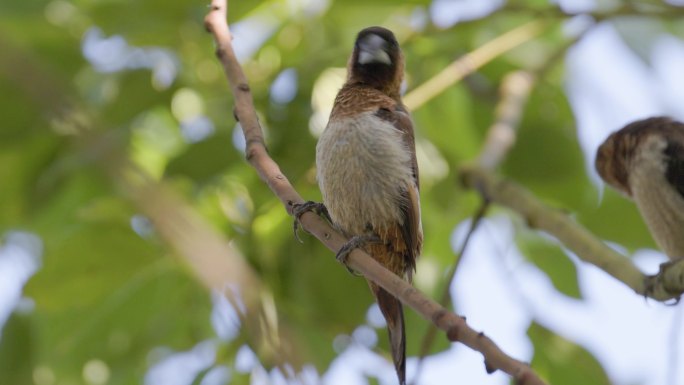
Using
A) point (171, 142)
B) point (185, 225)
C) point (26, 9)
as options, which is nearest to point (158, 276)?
point (26, 9)

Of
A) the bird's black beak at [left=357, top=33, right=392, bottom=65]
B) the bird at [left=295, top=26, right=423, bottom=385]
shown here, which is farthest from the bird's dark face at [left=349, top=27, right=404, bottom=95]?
the bird at [left=295, top=26, right=423, bottom=385]

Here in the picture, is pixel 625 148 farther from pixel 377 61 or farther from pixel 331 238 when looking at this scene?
pixel 331 238

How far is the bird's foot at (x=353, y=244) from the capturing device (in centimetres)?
217

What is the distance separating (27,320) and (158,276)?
1.62ft

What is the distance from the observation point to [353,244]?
242 cm

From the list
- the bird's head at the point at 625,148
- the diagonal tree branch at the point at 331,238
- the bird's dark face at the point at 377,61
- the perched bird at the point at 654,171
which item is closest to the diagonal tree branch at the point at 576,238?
the bird's dark face at the point at 377,61

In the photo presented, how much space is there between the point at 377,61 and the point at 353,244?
1063mm

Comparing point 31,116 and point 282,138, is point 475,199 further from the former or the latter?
point 31,116

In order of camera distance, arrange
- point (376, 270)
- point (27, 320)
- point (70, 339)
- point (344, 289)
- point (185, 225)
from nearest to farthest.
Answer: point (185, 225), point (376, 270), point (27, 320), point (344, 289), point (70, 339)

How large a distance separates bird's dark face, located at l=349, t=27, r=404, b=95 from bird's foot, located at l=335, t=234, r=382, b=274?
0.73 meters

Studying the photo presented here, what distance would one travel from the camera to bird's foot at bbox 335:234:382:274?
7.11 feet

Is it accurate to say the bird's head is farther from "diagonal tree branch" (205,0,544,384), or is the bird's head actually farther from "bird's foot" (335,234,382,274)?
"diagonal tree branch" (205,0,544,384)

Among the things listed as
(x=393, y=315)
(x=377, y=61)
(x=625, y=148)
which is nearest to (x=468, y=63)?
(x=377, y=61)

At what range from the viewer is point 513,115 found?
407 cm
